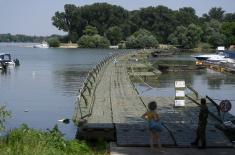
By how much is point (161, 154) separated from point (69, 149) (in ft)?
11.4

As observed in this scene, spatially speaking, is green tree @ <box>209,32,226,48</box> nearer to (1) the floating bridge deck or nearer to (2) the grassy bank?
(1) the floating bridge deck

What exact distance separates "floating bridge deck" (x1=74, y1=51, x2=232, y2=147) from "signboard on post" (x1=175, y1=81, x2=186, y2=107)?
333mm

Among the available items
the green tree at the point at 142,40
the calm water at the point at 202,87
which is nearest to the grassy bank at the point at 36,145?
the calm water at the point at 202,87

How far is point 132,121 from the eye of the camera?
22875 millimetres

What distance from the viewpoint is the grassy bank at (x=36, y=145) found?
459 inches

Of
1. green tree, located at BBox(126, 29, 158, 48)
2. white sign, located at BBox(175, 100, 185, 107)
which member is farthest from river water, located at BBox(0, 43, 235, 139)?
green tree, located at BBox(126, 29, 158, 48)

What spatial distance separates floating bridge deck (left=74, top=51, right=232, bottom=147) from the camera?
18703 mm

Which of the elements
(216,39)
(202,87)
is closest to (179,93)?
(202,87)

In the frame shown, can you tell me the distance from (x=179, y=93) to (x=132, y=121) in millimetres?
5337

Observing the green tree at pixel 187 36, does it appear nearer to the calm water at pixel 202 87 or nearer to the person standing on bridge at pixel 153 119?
the calm water at pixel 202 87

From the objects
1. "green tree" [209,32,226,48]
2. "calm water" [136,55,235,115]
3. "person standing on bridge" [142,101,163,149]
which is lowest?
"calm water" [136,55,235,115]

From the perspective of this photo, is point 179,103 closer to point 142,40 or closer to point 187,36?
point 187,36

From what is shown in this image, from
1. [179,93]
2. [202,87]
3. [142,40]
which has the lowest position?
[202,87]

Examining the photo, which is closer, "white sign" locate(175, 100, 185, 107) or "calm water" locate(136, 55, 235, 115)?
"white sign" locate(175, 100, 185, 107)
